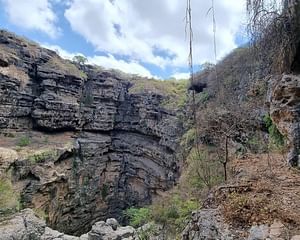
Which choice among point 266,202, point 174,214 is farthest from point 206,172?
point 266,202

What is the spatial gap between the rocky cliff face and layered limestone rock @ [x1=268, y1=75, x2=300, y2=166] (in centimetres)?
1360

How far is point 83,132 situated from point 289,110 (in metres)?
20.3

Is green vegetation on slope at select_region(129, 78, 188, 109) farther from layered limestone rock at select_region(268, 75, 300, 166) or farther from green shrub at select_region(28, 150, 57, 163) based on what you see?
layered limestone rock at select_region(268, 75, 300, 166)

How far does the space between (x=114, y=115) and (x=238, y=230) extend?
2244cm

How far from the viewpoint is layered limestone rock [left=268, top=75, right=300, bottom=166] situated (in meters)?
4.62

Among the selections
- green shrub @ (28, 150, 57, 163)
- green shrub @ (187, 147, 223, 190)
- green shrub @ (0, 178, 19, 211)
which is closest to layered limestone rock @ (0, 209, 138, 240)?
green shrub @ (0, 178, 19, 211)

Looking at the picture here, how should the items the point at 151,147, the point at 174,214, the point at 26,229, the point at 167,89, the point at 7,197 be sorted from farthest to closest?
the point at 167,89
the point at 151,147
the point at 7,197
the point at 26,229
the point at 174,214

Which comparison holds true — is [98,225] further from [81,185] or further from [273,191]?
[273,191]

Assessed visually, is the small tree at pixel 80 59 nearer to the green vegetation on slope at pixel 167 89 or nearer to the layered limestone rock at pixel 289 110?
the green vegetation on slope at pixel 167 89

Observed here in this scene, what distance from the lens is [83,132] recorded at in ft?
78.4

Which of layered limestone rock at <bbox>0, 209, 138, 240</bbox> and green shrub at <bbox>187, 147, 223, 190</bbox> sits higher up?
green shrub at <bbox>187, 147, 223, 190</bbox>

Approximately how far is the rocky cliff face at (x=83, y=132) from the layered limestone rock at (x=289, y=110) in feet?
44.6

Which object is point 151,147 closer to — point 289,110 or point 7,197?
point 7,197

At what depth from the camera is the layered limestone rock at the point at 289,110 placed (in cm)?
462
